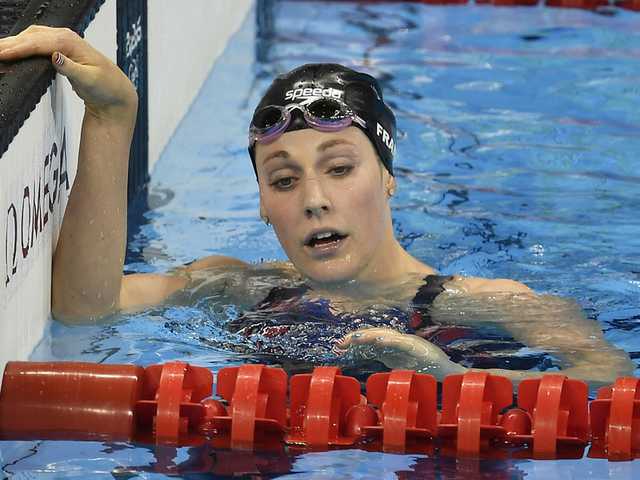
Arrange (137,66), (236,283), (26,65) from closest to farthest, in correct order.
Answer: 1. (26,65)
2. (236,283)
3. (137,66)

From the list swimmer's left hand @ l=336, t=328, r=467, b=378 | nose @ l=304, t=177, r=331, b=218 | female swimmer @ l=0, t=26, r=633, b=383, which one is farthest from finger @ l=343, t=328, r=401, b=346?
nose @ l=304, t=177, r=331, b=218

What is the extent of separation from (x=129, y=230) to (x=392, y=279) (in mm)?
1405

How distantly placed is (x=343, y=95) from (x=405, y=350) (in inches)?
30.5

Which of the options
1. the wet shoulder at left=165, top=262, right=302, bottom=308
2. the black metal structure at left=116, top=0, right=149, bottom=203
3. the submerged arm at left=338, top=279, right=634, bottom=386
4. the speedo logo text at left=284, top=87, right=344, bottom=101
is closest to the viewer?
the submerged arm at left=338, top=279, right=634, bottom=386

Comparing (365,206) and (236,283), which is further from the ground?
(365,206)

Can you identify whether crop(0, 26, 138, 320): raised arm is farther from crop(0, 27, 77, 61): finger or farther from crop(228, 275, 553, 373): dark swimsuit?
crop(228, 275, 553, 373): dark swimsuit

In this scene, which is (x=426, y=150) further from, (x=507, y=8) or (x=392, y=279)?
(x=507, y=8)

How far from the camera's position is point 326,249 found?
11.2 ft

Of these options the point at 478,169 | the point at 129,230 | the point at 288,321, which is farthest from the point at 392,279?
the point at 478,169

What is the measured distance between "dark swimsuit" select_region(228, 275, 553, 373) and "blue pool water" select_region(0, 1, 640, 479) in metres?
0.10

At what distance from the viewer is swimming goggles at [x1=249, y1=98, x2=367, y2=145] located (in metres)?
3.44

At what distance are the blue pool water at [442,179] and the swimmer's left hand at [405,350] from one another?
0.94ft

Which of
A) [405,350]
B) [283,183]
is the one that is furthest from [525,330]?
[283,183]

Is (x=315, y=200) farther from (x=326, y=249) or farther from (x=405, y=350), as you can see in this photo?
(x=405, y=350)
